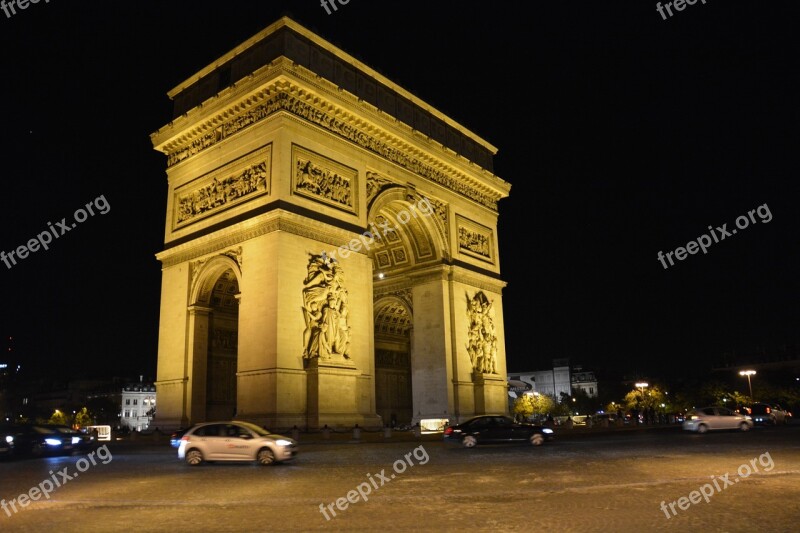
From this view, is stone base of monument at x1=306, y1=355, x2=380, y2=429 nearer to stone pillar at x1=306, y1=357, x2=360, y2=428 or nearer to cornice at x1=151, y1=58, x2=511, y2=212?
stone pillar at x1=306, y1=357, x2=360, y2=428

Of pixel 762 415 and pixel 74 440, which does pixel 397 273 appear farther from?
pixel 762 415

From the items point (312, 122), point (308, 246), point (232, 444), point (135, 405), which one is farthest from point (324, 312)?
point (135, 405)

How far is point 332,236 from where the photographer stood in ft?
85.3

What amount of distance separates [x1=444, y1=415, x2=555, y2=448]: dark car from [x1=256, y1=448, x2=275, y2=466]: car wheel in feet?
25.0

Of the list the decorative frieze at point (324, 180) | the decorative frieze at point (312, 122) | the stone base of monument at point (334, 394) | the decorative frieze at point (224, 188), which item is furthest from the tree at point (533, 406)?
the decorative frieze at point (224, 188)

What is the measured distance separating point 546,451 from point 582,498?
961cm

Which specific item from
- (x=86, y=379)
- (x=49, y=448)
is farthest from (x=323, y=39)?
(x=86, y=379)

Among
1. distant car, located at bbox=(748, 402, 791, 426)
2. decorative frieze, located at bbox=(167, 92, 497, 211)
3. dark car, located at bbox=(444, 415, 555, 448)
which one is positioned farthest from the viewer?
distant car, located at bbox=(748, 402, 791, 426)

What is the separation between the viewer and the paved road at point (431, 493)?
8.04 metres

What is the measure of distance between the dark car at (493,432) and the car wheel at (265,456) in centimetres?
763

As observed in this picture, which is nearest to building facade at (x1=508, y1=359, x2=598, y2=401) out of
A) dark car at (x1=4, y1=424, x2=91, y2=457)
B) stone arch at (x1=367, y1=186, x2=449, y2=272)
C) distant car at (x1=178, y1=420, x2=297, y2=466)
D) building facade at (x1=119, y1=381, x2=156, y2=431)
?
building facade at (x1=119, y1=381, x2=156, y2=431)

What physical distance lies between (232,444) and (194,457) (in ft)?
3.38

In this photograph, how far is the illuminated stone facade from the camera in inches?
940

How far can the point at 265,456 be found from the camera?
16.1 metres
